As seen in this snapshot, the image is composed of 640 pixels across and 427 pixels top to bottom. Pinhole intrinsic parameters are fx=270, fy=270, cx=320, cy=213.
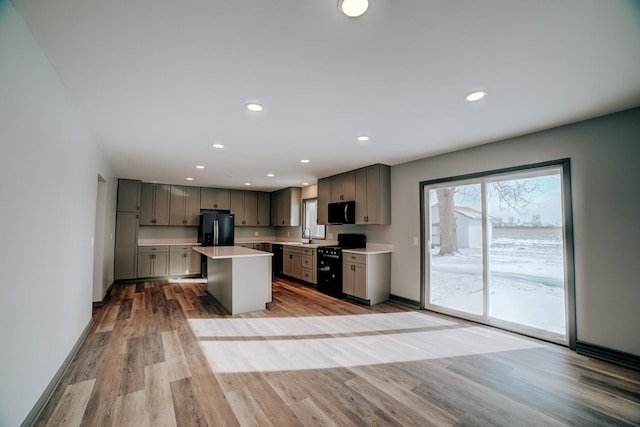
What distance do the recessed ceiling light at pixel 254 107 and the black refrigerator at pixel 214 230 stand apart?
497 centimetres

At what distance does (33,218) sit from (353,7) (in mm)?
2320

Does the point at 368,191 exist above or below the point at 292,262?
above

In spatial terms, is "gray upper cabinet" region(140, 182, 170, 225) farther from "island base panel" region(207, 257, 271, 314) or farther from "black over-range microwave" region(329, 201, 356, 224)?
"black over-range microwave" region(329, 201, 356, 224)

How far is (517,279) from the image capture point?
342 cm

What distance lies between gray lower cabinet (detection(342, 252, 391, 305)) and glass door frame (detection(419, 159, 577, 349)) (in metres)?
0.67

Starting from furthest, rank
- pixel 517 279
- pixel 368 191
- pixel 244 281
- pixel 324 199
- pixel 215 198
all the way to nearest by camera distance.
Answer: pixel 215 198 → pixel 324 199 → pixel 368 191 → pixel 244 281 → pixel 517 279

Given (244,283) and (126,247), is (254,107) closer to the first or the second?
(244,283)

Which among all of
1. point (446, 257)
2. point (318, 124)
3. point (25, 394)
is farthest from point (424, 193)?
point (25, 394)

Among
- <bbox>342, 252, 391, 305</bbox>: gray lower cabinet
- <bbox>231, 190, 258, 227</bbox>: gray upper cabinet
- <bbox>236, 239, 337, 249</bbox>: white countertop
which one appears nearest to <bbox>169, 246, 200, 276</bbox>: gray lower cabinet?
<bbox>236, 239, 337, 249</bbox>: white countertop

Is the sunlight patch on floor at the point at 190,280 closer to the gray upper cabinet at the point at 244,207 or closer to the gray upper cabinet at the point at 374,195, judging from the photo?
the gray upper cabinet at the point at 244,207

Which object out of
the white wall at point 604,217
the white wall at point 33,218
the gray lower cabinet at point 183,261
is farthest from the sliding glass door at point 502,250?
the gray lower cabinet at point 183,261

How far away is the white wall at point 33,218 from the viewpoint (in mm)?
1437

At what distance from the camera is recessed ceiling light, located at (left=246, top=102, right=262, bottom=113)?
2457 mm

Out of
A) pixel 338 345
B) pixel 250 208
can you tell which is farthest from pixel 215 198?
pixel 338 345
